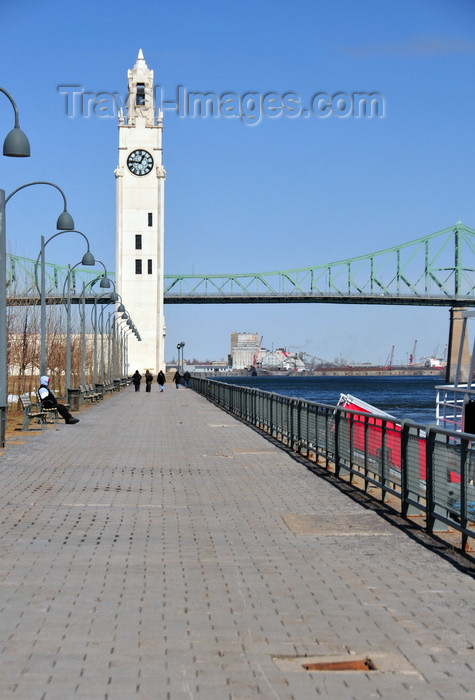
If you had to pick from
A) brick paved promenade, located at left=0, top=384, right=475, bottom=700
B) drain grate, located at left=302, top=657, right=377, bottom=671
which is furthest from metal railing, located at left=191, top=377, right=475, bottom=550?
drain grate, located at left=302, top=657, right=377, bottom=671

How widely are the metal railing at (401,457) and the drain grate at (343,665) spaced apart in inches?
132

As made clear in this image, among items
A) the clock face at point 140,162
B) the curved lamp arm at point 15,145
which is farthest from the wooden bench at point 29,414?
the clock face at point 140,162

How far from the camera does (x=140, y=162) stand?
110500mm

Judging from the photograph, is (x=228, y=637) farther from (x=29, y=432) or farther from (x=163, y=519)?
(x=29, y=432)

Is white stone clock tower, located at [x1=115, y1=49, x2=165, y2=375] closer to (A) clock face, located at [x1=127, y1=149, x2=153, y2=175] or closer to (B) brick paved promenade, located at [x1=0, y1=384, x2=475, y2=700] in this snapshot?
(A) clock face, located at [x1=127, y1=149, x2=153, y2=175]

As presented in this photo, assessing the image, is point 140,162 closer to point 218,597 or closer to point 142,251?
point 142,251

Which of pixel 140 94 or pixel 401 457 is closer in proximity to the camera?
pixel 401 457

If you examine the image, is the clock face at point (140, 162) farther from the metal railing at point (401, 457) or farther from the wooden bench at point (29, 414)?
the metal railing at point (401, 457)

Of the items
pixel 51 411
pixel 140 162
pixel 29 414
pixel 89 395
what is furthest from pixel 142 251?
pixel 29 414

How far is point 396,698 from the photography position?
4.86 metres

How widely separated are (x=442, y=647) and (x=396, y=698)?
94cm

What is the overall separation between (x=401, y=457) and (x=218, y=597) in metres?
4.59

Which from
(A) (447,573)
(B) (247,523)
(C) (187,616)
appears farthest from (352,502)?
(C) (187,616)

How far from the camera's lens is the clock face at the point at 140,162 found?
110m
